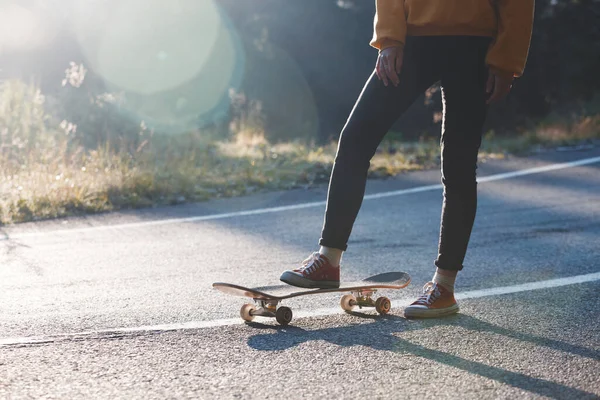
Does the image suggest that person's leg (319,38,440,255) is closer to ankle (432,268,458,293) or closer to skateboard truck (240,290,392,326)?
skateboard truck (240,290,392,326)

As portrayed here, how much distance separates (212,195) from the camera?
7.95 meters

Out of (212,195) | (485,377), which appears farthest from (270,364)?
(212,195)

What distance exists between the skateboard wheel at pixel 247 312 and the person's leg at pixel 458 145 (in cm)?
70

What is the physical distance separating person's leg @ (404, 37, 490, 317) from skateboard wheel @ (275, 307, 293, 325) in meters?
0.54

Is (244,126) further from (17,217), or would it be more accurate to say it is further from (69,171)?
(17,217)

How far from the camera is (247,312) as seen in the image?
11.5 feet

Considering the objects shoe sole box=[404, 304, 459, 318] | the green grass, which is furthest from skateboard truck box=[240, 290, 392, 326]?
the green grass

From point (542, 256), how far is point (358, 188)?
1918 millimetres

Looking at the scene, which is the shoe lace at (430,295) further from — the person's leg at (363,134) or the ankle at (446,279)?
the person's leg at (363,134)

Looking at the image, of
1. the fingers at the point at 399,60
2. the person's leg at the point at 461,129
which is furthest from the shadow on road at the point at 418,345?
the fingers at the point at 399,60

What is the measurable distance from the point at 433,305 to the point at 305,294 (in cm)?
57

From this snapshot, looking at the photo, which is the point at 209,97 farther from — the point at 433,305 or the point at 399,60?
the point at 433,305

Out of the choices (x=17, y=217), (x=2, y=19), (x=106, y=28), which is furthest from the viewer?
(x=106, y=28)

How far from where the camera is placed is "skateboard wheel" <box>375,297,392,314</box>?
11.9ft
